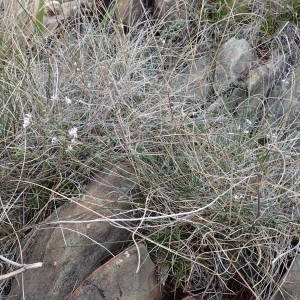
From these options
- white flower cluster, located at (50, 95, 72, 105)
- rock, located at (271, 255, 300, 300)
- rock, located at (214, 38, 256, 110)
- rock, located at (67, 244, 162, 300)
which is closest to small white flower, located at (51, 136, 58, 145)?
white flower cluster, located at (50, 95, 72, 105)

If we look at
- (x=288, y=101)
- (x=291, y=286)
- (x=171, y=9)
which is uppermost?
(x=171, y=9)

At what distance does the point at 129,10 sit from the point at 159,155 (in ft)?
2.96

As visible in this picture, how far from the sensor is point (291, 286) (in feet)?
5.11

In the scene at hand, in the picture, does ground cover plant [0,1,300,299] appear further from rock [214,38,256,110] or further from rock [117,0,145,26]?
rock [117,0,145,26]

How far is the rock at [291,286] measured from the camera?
Answer: 5.08ft

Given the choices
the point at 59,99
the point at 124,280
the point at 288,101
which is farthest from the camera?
the point at 288,101

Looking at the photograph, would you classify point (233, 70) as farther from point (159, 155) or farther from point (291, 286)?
point (291, 286)

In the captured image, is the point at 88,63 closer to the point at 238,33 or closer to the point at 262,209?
the point at 238,33

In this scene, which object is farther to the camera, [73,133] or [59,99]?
[59,99]

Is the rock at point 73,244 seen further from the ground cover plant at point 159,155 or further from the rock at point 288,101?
the rock at point 288,101

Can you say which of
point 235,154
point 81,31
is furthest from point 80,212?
point 81,31

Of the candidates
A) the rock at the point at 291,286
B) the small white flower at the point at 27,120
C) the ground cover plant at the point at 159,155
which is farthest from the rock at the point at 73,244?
the rock at the point at 291,286

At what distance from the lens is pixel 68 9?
2.43 metres

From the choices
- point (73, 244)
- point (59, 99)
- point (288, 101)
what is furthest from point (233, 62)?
point (73, 244)
